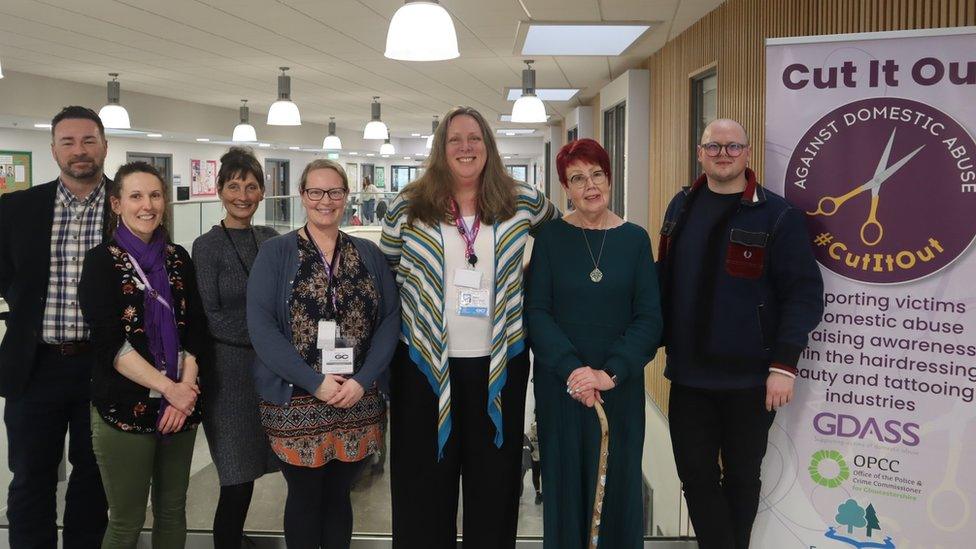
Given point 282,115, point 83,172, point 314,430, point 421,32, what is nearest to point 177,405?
point 314,430

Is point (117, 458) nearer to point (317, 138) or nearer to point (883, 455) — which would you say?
point (883, 455)

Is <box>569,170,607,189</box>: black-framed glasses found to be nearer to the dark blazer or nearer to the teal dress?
the teal dress

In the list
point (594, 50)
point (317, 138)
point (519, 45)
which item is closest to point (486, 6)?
point (519, 45)

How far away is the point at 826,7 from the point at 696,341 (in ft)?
7.69

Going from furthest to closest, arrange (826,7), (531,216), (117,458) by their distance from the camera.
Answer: (826,7), (531,216), (117,458)

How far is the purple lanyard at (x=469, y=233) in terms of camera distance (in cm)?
240

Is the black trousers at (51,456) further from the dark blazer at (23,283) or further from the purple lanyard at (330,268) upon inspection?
the purple lanyard at (330,268)

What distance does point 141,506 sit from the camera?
245 cm

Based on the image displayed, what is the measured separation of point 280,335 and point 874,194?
1950 millimetres

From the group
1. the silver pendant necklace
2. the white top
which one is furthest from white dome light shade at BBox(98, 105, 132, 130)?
the silver pendant necklace

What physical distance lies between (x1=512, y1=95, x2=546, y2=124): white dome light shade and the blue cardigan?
198 inches

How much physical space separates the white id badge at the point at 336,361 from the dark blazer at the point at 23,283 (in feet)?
3.39

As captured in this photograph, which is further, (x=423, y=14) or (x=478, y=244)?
(x=423, y=14)

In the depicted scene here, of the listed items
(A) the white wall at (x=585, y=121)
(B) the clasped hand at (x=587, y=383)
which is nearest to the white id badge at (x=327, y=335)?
(B) the clasped hand at (x=587, y=383)
